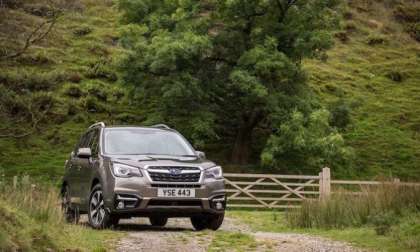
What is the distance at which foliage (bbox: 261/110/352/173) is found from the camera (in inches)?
1265

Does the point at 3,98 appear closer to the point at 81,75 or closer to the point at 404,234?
the point at 81,75

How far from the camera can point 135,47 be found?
34219 millimetres

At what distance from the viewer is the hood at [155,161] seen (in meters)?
12.8

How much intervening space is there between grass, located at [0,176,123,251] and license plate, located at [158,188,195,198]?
1018mm

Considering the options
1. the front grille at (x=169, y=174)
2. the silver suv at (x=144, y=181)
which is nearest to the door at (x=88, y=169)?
the silver suv at (x=144, y=181)

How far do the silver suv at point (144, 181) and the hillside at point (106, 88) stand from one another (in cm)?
1538

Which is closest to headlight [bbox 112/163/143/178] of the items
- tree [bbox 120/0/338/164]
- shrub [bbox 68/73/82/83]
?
tree [bbox 120/0/338/164]

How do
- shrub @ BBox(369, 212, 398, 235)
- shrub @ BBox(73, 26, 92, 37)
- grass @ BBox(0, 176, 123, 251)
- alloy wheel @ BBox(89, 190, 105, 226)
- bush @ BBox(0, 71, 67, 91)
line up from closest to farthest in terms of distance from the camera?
grass @ BBox(0, 176, 123, 251), shrub @ BBox(369, 212, 398, 235), alloy wheel @ BBox(89, 190, 105, 226), bush @ BBox(0, 71, 67, 91), shrub @ BBox(73, 26, 92, 37)

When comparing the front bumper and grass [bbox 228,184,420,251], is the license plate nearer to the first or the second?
the front bumper

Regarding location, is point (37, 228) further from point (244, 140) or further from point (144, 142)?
point (244, 140)

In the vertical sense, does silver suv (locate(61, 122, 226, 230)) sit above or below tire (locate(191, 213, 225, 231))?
above

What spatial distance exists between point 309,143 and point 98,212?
20018 mm

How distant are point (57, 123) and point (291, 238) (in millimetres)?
29989

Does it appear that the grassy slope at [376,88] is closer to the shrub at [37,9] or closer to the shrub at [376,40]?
the shrub at [376,40]
